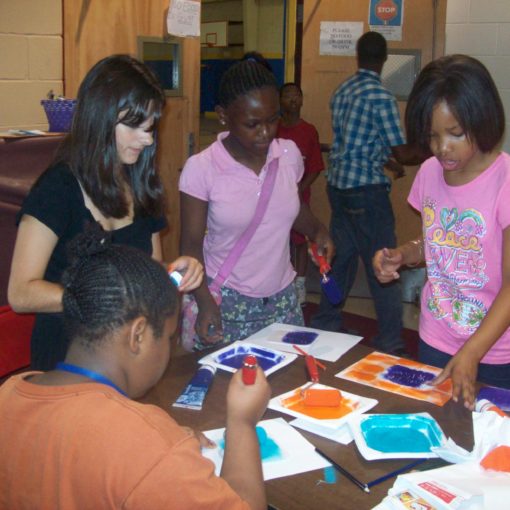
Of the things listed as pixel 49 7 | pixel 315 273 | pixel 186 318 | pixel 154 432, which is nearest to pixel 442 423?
pixel 154 432

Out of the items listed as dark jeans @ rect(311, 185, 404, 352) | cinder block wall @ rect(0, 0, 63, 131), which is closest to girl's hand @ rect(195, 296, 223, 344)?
cinder block wall @ rect(0, 0, 63, 131)

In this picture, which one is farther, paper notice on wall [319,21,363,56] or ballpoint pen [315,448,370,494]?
paper notice on wall [319,21,363,56]

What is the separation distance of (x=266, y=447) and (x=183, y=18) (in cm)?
286

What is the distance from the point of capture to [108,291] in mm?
1153

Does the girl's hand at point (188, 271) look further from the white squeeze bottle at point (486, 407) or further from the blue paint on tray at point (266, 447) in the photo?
the white squeeze bottle at point (486, 407)

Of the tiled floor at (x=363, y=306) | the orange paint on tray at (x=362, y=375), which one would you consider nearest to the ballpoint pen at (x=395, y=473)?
the orange paint on tray at (x=362, y=375)

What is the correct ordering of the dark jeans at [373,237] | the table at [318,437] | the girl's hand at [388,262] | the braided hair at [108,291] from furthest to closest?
the dark jeans at [373,237] < the girl's hand at [388,262] < the table at [318,437] < the braided hair at [108,291]

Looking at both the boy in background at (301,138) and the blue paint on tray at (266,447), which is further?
the boy in background at (301,138)

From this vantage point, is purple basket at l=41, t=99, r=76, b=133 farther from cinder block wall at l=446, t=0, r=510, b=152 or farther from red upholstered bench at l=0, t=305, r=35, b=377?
cinder block wall at l=446, t=0, r=510, b=152

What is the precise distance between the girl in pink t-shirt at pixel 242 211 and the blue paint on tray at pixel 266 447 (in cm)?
61

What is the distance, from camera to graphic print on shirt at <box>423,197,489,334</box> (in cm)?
176

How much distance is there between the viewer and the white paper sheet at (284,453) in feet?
4.41

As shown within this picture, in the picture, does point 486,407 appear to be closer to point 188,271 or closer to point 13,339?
point 188,271

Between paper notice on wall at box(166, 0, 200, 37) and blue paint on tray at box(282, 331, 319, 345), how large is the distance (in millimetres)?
2193
